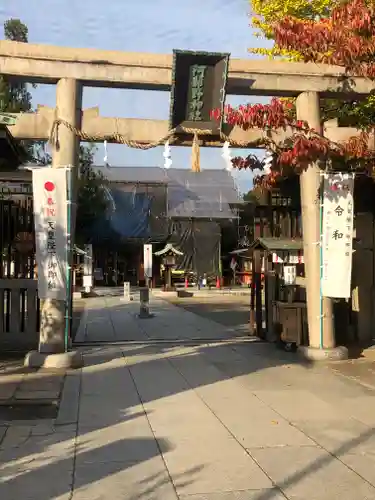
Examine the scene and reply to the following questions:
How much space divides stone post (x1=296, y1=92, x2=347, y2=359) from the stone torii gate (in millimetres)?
Answer: 18

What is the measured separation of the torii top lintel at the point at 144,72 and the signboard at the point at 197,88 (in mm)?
340

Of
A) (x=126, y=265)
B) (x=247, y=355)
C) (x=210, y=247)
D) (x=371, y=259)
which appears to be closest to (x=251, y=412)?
(x=247, y=355)

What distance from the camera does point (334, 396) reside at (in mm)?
7207

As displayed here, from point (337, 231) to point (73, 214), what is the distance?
4.59m

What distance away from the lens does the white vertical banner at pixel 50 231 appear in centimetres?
912

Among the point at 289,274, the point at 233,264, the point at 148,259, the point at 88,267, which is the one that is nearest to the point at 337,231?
the point at 289,274

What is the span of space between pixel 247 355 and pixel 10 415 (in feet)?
16.9

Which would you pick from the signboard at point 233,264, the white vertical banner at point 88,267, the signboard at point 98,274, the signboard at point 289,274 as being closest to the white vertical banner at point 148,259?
the white vertical banner at point 88,267

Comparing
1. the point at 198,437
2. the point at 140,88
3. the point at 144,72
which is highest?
the point at 144,72

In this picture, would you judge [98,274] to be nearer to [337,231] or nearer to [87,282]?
[87,282]

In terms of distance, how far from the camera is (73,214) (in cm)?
943

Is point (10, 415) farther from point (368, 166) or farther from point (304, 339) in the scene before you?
point (368, 166)

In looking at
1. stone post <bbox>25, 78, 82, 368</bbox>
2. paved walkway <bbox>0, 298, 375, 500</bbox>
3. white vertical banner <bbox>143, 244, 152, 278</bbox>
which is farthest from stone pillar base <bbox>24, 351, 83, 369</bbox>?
white vertical banner <bbox>143, 244, 152, 278</bbox>

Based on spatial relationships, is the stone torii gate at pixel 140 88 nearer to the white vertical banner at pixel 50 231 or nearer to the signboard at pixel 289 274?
the white vertical banner at pixel 50 231
